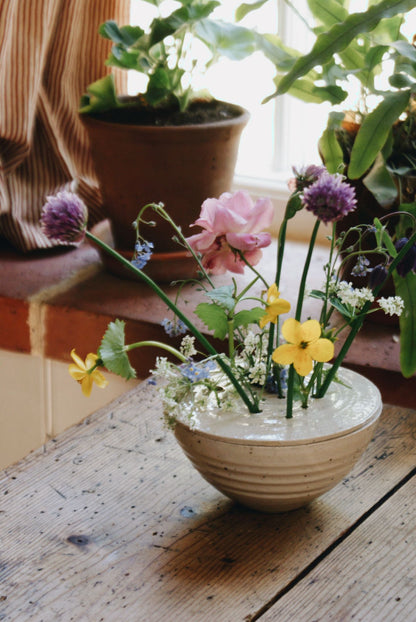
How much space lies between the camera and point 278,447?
72 centimetres

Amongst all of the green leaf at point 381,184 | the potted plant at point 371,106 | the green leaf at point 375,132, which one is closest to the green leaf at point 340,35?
the potted plant at point 371,106

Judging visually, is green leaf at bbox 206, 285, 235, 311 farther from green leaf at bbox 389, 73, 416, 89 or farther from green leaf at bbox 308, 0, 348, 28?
green leaf at bbox 308, 0, 348, 28

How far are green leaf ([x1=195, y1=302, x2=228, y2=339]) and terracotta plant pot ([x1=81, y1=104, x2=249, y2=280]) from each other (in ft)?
2.18

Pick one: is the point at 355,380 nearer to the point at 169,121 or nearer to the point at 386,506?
the point at 386,506

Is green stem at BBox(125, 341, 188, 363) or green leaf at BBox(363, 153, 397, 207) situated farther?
green leaf at BBox(363, 153, 397, 207)

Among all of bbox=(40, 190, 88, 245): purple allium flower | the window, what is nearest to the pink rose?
bbox=(40, 190, 88, 245): purple allium flower

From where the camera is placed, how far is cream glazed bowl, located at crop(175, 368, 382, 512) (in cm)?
73

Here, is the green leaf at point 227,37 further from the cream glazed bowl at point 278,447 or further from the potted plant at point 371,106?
the cream glazed bowl at point 278,447

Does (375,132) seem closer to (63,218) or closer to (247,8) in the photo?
(247,8)

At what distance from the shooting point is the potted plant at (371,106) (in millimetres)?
971

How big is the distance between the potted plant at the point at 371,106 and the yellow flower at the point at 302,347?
0.25 m

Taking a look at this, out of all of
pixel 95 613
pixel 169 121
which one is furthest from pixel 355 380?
pixel 169 121

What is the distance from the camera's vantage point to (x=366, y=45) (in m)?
1.17

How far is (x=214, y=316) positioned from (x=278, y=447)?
0.13m
